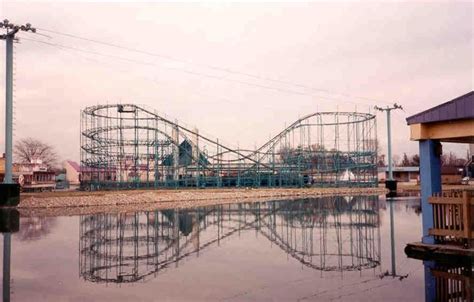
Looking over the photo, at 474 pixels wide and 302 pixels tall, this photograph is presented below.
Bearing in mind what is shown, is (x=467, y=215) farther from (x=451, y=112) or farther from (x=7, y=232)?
(x=7, y=232)

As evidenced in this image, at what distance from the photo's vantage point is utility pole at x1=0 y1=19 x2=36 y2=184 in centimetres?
2820

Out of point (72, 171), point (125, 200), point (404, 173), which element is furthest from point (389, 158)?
point (72, 171)

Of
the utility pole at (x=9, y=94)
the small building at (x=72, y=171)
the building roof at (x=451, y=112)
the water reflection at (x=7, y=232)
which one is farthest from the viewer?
the small building at (x=72, y=171)

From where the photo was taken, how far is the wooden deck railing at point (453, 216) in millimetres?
10977

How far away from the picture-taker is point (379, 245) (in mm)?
13664

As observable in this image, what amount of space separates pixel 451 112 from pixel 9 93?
24.9 meters

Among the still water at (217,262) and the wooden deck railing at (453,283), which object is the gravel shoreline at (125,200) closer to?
the still water at (217,262)

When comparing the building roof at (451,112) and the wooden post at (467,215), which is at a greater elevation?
the building roof at (451,112)

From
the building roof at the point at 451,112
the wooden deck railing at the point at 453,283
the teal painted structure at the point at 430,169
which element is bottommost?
the wooden deck railing at the point at 453,283

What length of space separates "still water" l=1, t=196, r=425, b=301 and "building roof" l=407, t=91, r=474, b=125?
10.9 ft

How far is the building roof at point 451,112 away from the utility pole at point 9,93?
75.5 ft

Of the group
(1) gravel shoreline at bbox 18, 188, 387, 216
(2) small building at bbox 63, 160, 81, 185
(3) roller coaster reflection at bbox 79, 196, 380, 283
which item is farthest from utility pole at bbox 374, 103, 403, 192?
(2) small building at bbox 63, 160, 81, 185

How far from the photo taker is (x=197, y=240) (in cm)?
1519

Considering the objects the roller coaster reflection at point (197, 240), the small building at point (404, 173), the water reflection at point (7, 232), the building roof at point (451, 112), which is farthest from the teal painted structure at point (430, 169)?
the small building at point (404, 173)
